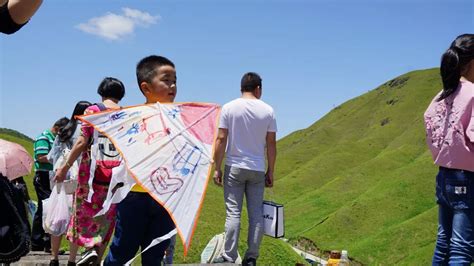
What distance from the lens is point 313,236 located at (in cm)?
4319

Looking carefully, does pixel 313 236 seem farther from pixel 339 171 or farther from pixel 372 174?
pixel 339 171

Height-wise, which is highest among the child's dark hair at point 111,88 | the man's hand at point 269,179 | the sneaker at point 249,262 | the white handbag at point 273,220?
the child's dark hair at point 111,88

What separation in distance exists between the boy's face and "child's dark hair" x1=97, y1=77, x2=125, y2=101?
1.20 metres

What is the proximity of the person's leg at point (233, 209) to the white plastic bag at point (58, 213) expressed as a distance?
1.62 metres

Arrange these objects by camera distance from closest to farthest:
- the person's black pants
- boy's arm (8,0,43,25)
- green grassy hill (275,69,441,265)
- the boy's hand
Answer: boy's arm (8,0,43,25)
the boy's hand
the person's black pants
green grassy hill (275,69,441,265)

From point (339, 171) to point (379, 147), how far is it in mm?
13389

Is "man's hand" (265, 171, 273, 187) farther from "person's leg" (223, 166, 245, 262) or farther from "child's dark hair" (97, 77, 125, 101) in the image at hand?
"child's dark hair" (97, 77, 125, 101)

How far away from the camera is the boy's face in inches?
166

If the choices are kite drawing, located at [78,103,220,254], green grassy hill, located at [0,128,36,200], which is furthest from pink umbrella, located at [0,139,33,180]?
green grassy hill, located at [0,128,36,200]

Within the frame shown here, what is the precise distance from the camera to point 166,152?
4.04 meters

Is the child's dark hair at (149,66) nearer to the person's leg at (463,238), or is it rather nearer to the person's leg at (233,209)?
the person's leg at (233,209)

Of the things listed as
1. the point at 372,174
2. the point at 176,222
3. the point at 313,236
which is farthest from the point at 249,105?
the point at 372,174

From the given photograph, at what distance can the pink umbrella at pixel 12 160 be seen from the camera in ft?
11.4

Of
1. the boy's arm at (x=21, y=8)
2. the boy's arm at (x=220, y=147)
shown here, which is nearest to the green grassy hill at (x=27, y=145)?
the boy's arm at (x=220, y=147)
